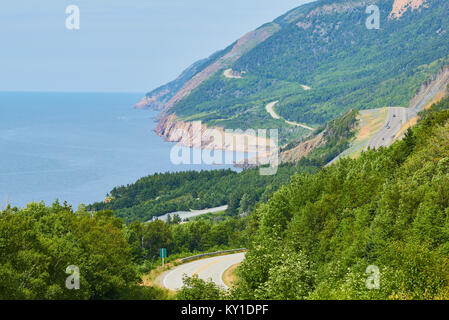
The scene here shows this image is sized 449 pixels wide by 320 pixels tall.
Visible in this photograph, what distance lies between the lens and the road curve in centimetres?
4191

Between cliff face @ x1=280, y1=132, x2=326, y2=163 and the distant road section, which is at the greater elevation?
cliff face @ x1=280, y1=132, x2=326, y2=163

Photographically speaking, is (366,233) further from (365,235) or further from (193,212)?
(193,212)

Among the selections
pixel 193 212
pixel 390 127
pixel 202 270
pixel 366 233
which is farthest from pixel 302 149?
pixel 366 233

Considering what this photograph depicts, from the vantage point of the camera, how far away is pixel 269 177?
147875mm

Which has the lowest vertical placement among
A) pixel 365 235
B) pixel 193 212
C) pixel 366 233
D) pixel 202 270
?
pixel 202 270

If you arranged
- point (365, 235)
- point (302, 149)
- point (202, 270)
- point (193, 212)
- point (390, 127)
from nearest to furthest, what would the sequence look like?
point (365, 235)
point (202, 270)
point (193, 212)
point (390, 127)
point (302, 149)

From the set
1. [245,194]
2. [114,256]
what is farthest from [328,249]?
[245,194]

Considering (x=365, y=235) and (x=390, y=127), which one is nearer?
(x=365, y=235)

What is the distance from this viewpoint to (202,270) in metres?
46.6

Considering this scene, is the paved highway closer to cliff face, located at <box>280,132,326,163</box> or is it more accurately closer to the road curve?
cliff face, located at <box>280,132,326,163</box>

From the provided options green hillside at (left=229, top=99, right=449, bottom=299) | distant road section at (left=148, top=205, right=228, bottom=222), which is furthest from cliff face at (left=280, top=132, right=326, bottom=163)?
green hillside at (left=229, top=99, right=449, bottom=299)

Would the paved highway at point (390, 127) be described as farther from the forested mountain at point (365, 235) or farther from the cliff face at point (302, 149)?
the forested mountain at point (365, 235)

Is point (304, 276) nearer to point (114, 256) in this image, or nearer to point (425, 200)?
point (425, 200)
